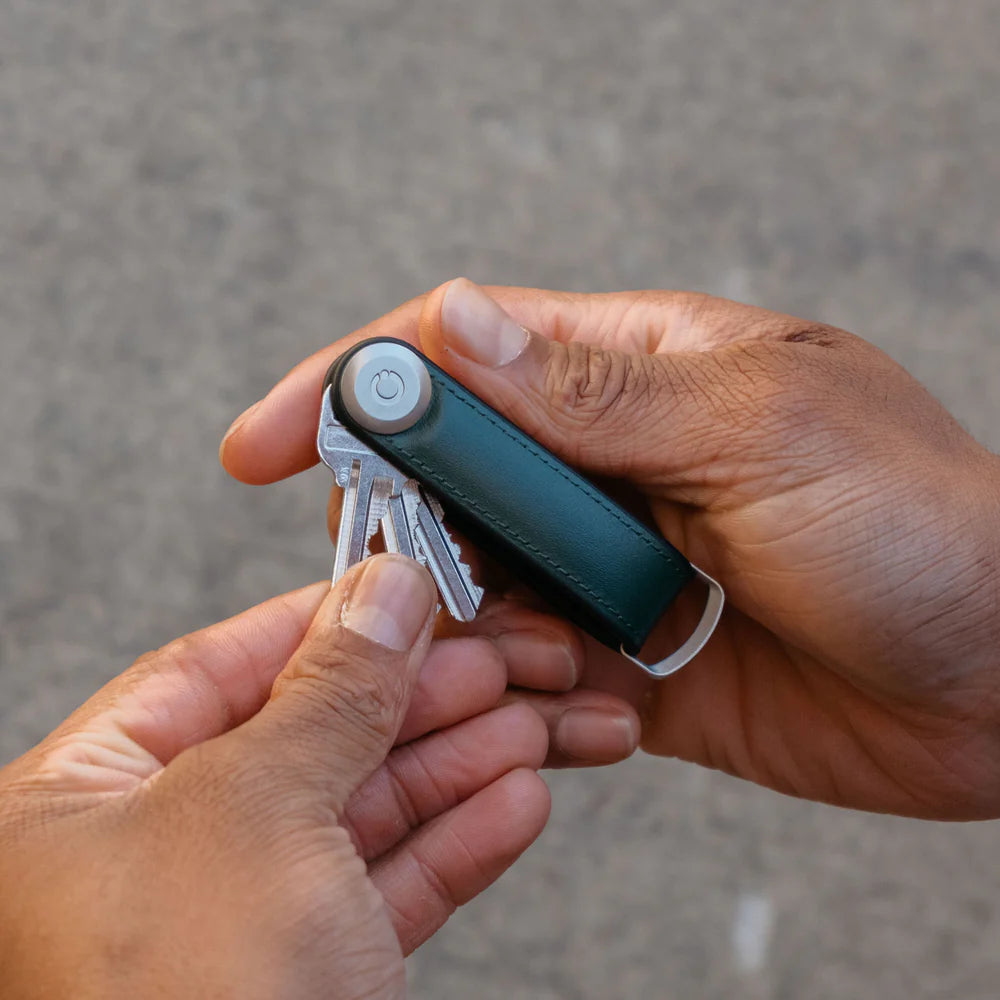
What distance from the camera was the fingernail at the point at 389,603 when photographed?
3.56ft

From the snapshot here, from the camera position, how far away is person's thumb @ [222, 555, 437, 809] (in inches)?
39.5

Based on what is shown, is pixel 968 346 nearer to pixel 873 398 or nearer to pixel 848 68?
pixel 848 68

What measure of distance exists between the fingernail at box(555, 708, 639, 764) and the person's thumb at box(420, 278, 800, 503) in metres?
0.34

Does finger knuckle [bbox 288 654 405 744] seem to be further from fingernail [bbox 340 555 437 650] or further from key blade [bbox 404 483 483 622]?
key blade [bbox 404 483 483 622]

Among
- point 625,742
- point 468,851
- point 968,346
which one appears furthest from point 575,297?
point 968,346

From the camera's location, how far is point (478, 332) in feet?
4.05

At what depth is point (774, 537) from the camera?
125 centimetres

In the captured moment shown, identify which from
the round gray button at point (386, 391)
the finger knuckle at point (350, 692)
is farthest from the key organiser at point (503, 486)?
the finger knuckle at point (350, 692)

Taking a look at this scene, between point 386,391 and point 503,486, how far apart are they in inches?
6.7

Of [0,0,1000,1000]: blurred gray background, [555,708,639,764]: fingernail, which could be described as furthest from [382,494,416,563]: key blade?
[0,0,1000,1000]: blurred gray background

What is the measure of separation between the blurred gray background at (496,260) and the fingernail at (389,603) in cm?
106

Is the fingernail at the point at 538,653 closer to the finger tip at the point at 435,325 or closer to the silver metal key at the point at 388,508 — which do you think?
the silver metal key at the point at 388,508

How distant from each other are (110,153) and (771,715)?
6.00 ft

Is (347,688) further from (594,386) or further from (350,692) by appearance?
(594,386)
